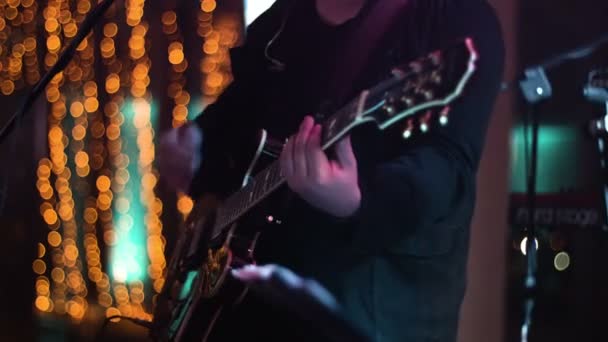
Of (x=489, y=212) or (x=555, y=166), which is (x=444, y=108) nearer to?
(x=489, y=212)

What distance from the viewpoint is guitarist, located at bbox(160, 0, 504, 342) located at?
2.50ft

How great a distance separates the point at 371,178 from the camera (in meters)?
0.79

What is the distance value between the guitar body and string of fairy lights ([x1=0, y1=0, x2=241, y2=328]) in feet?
3.53

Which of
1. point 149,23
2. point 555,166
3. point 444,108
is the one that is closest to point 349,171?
point 444,108

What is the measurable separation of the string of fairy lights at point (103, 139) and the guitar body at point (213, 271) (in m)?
1.07

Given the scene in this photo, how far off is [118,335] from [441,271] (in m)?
1.64

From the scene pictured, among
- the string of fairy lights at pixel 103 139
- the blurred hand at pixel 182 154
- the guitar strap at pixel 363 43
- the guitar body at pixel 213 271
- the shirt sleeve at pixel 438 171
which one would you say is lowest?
the guitar body at pixel 213 271

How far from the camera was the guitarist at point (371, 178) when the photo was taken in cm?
76

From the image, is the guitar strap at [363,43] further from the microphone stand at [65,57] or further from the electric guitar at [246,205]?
the microphone stand at [65,57]

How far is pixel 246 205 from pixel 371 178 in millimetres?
190

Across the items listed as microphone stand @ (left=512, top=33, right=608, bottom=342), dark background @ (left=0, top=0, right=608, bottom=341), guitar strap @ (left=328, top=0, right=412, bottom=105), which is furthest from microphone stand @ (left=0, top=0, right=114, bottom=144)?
microphone stand @ (left=512, top=33, right=608, bottom=342)

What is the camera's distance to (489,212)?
1206 mm

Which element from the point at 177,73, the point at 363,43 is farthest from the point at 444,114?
the point at 177,73

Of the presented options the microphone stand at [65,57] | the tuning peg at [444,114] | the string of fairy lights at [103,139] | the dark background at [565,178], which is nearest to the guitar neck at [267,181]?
the tuning peg at [444,114]
